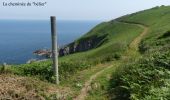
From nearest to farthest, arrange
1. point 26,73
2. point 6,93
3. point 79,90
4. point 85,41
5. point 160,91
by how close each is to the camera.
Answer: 1. point 160,91
2. point 6,93
3. point 79,90
4. point 26,73
5. point 85,41

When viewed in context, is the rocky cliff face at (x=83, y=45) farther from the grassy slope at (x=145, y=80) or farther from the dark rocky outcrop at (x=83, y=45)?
the grassy slope at (x=145, y=80)

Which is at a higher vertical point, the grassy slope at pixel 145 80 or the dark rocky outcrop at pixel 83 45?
the grassy slope at pixel 145 80

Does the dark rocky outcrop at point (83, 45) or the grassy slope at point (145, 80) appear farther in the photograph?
the dark rocky outcrop at point (83, 45)

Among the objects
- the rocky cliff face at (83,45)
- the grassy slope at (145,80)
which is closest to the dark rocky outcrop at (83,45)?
the rocky cliff face at (83,45)

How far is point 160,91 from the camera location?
618 inches

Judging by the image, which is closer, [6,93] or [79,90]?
[6,93]

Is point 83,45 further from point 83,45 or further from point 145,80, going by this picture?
point 145,80

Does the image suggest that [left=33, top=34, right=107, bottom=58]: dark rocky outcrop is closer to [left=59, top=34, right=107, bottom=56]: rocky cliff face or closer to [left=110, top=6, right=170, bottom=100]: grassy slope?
[left=59, top=34, right=107, bottom=56]: rocky cliff face

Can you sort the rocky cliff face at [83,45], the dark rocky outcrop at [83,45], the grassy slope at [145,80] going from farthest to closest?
the rocky cliff face at [83,45] → the dark rocky outcrop at [83,45] → the grassy slope at [145,80]

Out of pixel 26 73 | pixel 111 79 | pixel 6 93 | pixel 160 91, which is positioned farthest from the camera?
pixel 26 73

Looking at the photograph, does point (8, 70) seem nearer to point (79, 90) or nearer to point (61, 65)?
point (61, 65)

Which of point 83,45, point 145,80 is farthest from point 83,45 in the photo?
point 145,80

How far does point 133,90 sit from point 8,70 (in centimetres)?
1059

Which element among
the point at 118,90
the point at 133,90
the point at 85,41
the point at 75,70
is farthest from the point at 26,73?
the point at 85,41
